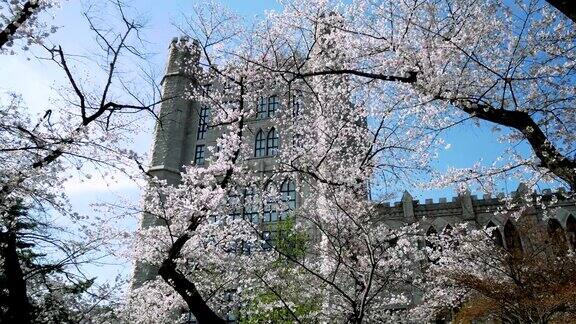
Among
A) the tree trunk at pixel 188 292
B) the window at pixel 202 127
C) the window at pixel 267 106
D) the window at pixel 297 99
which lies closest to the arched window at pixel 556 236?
the window at pixel 297 99

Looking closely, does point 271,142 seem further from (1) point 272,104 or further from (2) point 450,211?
(2) point 450,211

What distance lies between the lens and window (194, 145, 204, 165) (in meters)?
30.5

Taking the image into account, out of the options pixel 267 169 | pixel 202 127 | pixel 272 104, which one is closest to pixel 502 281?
pixel 267 169

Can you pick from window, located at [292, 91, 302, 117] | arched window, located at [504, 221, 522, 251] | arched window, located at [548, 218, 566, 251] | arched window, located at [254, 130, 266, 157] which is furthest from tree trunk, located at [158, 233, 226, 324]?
arched window, located at [504, 221, 522, 251]

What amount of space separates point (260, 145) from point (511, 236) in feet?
52.7

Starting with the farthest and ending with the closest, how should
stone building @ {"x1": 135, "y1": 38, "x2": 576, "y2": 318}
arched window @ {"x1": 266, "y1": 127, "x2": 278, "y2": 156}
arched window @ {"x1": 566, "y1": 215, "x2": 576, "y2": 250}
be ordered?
arched window @ {"x1": 266, "y1": 127, "x2": 278, "y2": 156}, stone building @ {"x1": 135, "y1": 38, "x2": 576, "y2": 318}, arched window @ {"x1": 566, "y1": 215, "x2": 576, "y2": 250}

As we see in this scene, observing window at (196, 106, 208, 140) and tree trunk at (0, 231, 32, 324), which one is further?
window at (196, 106, 208, 140)

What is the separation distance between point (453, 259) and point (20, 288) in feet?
58.8

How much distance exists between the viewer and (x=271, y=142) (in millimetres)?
28922

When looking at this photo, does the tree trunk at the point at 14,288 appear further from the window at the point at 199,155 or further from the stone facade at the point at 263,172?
the window at the point at 199,155

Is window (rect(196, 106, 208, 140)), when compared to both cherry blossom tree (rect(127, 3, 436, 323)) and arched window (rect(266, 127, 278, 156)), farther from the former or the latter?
cherry blossom tree (rect(127, 3, 436, 323))

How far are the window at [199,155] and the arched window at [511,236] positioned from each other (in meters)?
19.6

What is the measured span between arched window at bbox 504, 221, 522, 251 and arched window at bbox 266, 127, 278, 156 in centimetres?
1457

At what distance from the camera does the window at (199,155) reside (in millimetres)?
30484
